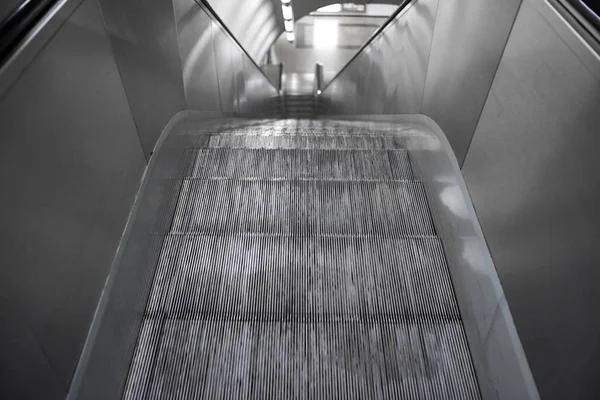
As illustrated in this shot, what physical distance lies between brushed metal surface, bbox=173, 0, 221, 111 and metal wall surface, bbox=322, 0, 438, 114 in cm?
213

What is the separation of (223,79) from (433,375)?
4.65m

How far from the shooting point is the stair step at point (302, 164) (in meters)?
3.74

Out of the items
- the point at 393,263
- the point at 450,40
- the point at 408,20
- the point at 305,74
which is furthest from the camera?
the point at 305,74

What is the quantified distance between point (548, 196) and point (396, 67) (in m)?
4.01

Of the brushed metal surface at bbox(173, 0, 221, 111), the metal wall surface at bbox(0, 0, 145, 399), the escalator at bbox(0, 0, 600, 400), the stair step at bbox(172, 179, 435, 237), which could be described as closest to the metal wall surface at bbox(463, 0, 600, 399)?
the escalator at bbox(0, 0, 600, 400)

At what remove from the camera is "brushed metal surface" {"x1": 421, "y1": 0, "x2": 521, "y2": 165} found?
2543mm

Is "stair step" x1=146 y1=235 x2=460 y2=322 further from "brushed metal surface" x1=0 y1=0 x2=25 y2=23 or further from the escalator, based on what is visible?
"brushed metal surface" x1=0 y1=0 x2=25 y2=23

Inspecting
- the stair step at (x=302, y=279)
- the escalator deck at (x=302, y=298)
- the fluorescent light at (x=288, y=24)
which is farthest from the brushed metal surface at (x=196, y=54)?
the fluorescent light at (x=288, y=24)

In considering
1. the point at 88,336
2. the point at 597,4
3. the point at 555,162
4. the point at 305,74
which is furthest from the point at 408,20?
the point at 305,74

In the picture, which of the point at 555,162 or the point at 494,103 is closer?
the point at 555,162

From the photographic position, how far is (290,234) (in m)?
2.96

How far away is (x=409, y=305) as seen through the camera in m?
2.51

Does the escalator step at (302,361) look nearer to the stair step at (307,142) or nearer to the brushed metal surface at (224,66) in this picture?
the stair step at (307,142)

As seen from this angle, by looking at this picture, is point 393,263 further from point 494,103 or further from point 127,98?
point 127,98
